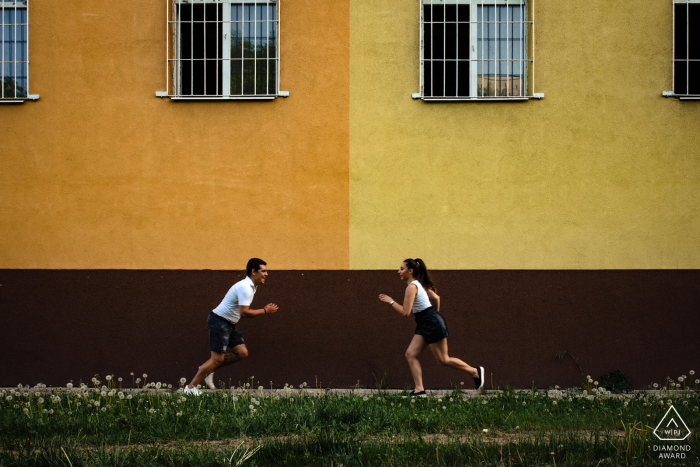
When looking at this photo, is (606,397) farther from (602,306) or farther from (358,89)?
(358,89)

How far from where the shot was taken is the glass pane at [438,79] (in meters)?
8.28

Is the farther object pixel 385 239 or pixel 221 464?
pixel 385 239

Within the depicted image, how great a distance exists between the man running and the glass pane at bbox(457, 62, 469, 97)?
3.49 meters

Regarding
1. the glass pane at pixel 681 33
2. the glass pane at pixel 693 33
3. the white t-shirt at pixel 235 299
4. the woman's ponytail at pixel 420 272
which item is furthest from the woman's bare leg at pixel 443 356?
the glass pane at pixel 693 33

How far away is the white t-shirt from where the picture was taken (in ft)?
23.5

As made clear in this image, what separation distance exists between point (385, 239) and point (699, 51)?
4.82 meters

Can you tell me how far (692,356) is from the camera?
26.0 ft

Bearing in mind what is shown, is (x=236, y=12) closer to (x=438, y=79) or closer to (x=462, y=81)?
(x=438, y=79)

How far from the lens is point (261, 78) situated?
8.32 metres

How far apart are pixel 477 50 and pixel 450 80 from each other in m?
0.54

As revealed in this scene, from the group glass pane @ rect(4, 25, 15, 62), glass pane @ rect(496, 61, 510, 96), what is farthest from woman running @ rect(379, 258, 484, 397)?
glass pane @ rect(4, 25, 15, 62)

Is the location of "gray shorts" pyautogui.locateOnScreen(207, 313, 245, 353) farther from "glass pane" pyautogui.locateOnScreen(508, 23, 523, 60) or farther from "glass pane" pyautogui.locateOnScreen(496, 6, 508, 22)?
"glass pane" pyautogui.locateOnScreen(496, 6, 508, 22)

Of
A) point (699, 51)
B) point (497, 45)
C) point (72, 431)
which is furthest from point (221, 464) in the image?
point (699, 51)

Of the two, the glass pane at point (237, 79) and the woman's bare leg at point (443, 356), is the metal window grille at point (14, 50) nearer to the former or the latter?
the glass pane at point (237, 79)
